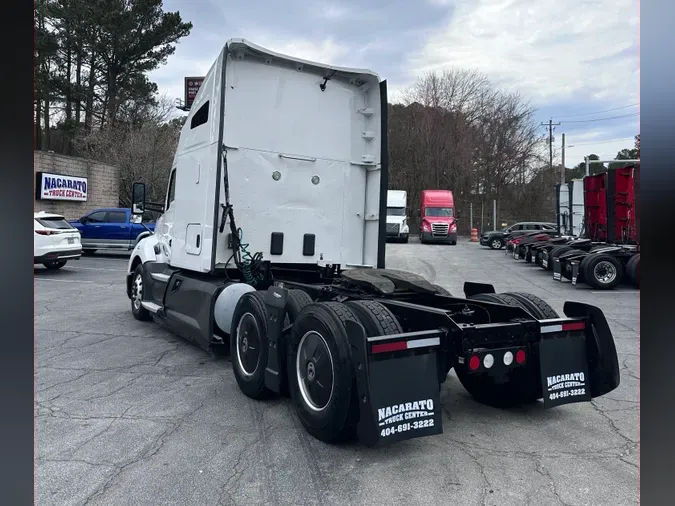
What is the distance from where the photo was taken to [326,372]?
4.04 m

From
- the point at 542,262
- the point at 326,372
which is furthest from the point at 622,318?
the point at 542,262

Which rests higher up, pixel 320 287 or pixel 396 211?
pixel 396 211

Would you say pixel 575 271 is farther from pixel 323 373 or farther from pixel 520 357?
pixel 323 373

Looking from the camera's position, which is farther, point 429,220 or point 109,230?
point 429,220

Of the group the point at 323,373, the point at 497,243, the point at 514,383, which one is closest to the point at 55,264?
the point at 323,373

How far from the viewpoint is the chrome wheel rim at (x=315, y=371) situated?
13.2 ft

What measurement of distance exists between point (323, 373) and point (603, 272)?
43.1 ft

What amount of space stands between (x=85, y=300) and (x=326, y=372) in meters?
9.24

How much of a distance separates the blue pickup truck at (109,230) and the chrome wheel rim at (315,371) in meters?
18.5

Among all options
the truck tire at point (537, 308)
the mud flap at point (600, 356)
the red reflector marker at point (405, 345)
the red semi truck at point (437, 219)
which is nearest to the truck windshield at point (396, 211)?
the red semi truck at point (437, 219)

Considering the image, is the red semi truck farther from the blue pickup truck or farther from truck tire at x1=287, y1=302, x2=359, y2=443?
truck tire at x1=287, y1=302, x2=359, y2=443

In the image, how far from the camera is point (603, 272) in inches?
585

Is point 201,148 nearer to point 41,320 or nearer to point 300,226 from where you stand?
point 300,226

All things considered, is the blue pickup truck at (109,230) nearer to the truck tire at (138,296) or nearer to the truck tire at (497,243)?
the truck tire at (138,296)
